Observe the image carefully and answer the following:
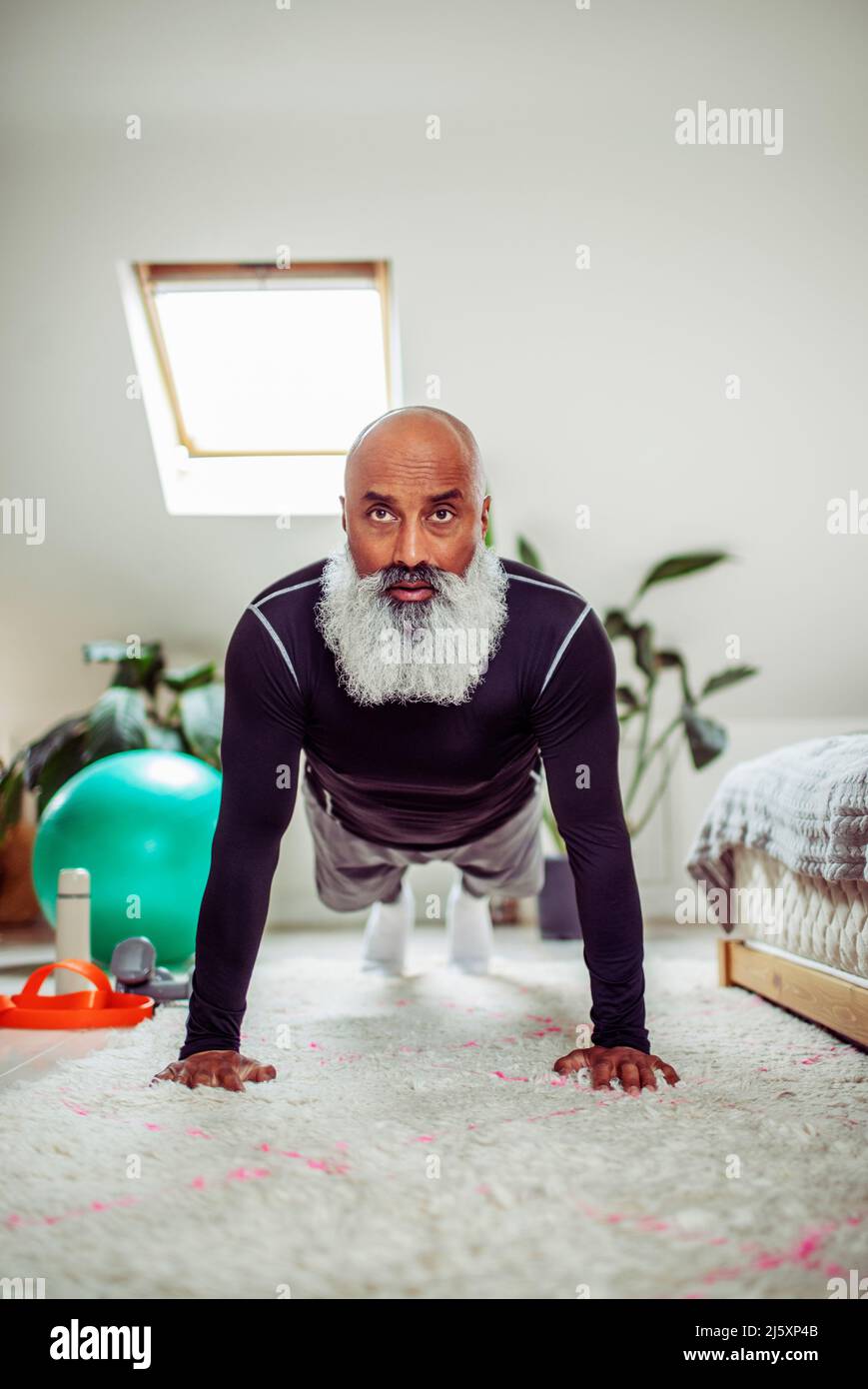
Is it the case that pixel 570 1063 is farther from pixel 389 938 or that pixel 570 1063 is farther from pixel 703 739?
pixel 703 739

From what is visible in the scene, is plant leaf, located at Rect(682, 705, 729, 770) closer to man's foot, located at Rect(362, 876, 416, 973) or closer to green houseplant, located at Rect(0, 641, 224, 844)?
man's foot, located at Rect(362, 876, 416, 973)

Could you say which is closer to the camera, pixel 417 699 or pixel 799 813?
pixel 417 699

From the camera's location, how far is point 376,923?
2.59m

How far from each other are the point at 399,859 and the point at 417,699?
0.74 meters

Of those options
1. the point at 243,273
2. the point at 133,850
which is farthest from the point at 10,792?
the point at 243,273

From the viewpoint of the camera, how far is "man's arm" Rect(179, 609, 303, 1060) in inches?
53.9

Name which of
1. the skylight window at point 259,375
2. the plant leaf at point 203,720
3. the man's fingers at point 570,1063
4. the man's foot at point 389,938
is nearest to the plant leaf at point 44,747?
the plant leaf at point 203,720

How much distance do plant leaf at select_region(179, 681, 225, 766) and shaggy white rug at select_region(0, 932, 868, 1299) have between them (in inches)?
56.5

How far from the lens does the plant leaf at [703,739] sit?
3.20m

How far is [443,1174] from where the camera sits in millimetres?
1025

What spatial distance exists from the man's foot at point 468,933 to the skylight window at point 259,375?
153 cm

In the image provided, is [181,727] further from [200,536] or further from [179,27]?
[179,27]
